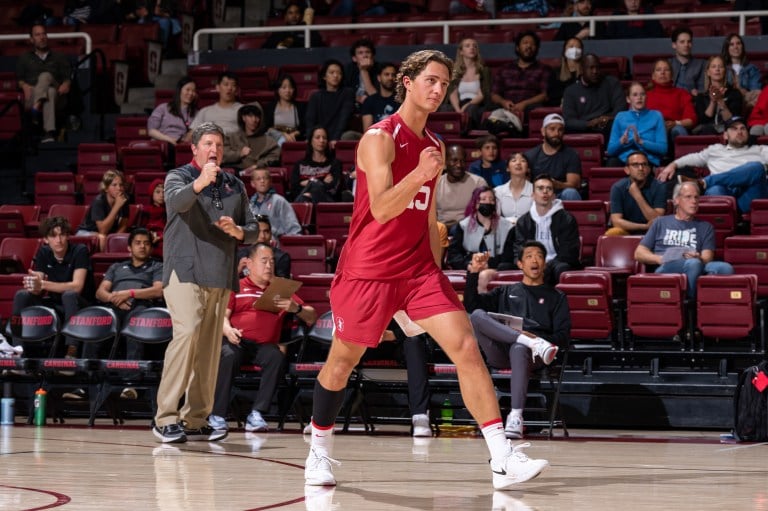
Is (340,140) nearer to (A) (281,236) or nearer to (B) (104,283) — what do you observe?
(A) (281,236)

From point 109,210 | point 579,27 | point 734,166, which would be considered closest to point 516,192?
point 734,166

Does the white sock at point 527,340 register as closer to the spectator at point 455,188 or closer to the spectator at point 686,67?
the spectator at point 455,188

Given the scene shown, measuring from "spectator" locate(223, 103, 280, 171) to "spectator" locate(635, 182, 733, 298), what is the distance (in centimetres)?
465

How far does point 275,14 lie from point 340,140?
4.86 metres

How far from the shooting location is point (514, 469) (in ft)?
17.0

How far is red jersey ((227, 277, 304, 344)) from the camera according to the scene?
30.0ft

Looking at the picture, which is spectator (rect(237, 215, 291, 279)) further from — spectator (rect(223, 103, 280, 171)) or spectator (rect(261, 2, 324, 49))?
spectator (rect(261, 2, 324, 49))

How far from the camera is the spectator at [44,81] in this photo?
1474 centimetres

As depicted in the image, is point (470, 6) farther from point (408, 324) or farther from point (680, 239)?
point (408, 324)

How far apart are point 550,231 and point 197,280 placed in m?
3.86

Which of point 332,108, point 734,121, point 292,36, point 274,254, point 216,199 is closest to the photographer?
point 216,199

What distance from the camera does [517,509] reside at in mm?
4715

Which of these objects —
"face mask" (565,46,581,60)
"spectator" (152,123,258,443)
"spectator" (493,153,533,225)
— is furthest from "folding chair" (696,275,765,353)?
"face mask" (565,46,581,60)

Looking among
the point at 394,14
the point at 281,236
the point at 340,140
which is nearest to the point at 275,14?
the point at 394,14
